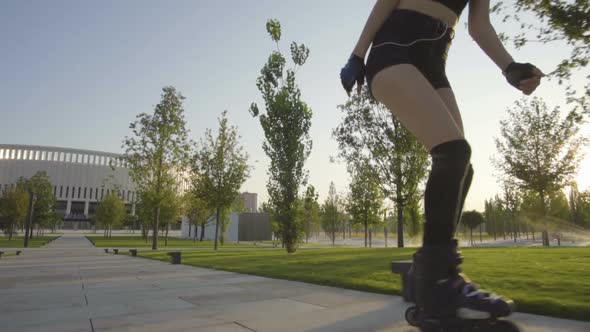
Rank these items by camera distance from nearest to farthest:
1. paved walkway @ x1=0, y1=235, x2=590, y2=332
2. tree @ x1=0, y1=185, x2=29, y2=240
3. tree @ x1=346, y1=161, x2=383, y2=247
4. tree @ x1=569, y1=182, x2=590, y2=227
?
paved walkway @ x1=0, y1=235, x2=590, y2=332 → tree @ x1=346, y1=161, x2=383, y2=247 → tree @ x1=0, y1=185, x2=29, y2=240 → tree @ x1=569, y1=182, x2=590, y2=227

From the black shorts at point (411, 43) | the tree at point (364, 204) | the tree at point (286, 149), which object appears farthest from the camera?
the tree at point (364, 204)

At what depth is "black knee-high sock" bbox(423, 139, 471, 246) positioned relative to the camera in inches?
62.1

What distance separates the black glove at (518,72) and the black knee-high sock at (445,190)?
1.68 feet

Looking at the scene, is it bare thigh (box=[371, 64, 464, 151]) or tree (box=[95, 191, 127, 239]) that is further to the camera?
tree (box=[95, 191, 127, 239])

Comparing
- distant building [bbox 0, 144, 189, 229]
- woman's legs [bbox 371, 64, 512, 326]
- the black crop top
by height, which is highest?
distant building [bbox 0, 144, 189, 229]

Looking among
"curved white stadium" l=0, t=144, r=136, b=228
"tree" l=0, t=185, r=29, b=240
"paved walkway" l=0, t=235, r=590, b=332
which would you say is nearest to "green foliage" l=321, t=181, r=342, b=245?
"tree" l=0, t=185, r=29, b=240

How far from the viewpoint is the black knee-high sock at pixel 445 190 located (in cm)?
158

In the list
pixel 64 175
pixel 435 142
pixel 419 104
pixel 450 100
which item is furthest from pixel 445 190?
pixel 64 175

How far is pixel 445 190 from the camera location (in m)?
1.61

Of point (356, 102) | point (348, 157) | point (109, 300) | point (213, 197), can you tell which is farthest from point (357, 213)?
point (109, 300)

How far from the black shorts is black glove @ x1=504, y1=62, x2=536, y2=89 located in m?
0.37

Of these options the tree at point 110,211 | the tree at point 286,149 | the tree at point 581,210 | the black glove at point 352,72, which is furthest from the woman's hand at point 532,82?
the tree at point 581,210

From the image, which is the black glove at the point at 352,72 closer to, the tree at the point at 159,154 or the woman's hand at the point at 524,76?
the woman's hand at the point at 524,76

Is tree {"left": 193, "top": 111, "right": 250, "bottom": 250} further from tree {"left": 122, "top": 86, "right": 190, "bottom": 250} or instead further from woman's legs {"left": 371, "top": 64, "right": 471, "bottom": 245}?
woman's legs {"left": 371, "top": 64, "right": 471, "bottom": 245}
